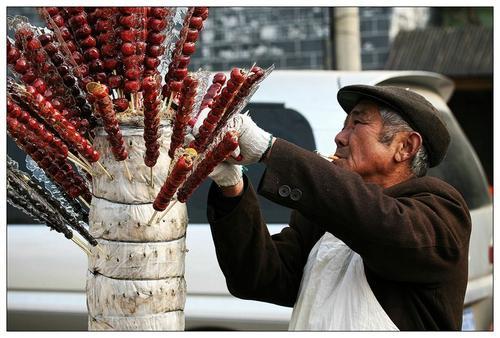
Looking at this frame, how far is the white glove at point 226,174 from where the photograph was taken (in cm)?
207

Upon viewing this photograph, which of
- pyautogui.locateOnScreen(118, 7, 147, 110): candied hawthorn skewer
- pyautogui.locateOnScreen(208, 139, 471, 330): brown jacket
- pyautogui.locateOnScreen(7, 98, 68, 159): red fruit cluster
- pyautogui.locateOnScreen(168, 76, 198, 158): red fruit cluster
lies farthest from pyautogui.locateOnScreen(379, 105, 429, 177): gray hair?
pyautogui.locateOnScreen(7, 98, 68, 159): red fruit cluster

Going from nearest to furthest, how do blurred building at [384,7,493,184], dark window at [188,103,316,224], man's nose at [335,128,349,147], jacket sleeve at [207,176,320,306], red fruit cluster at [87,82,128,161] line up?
red fruit cluster at [87,82,128,161]
jacket sleeve at [207,176,320,306]
man's nose at [335,128,349,147]
dark window at [188,103,316,224]
blurred building at [384,7,493,184]

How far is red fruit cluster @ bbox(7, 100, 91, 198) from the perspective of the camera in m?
1.87

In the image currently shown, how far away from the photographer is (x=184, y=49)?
6.36ft

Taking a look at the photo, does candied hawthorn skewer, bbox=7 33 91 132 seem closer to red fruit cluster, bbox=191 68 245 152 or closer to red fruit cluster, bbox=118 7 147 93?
red fruit cluster, bbox=118 7 147 93

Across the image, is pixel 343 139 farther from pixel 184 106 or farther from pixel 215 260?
pixel 215 260

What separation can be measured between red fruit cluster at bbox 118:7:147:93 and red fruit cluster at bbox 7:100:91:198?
0.69ft

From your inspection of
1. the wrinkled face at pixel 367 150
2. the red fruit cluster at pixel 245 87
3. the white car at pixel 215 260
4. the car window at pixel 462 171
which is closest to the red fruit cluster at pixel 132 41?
the red fruit cluster at pixel 245 87

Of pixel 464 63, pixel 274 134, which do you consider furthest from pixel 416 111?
pixel 464 63

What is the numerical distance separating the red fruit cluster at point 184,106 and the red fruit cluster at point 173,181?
7cm

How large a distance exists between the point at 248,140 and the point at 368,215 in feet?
1.06

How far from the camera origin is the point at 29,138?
191 centimetres
